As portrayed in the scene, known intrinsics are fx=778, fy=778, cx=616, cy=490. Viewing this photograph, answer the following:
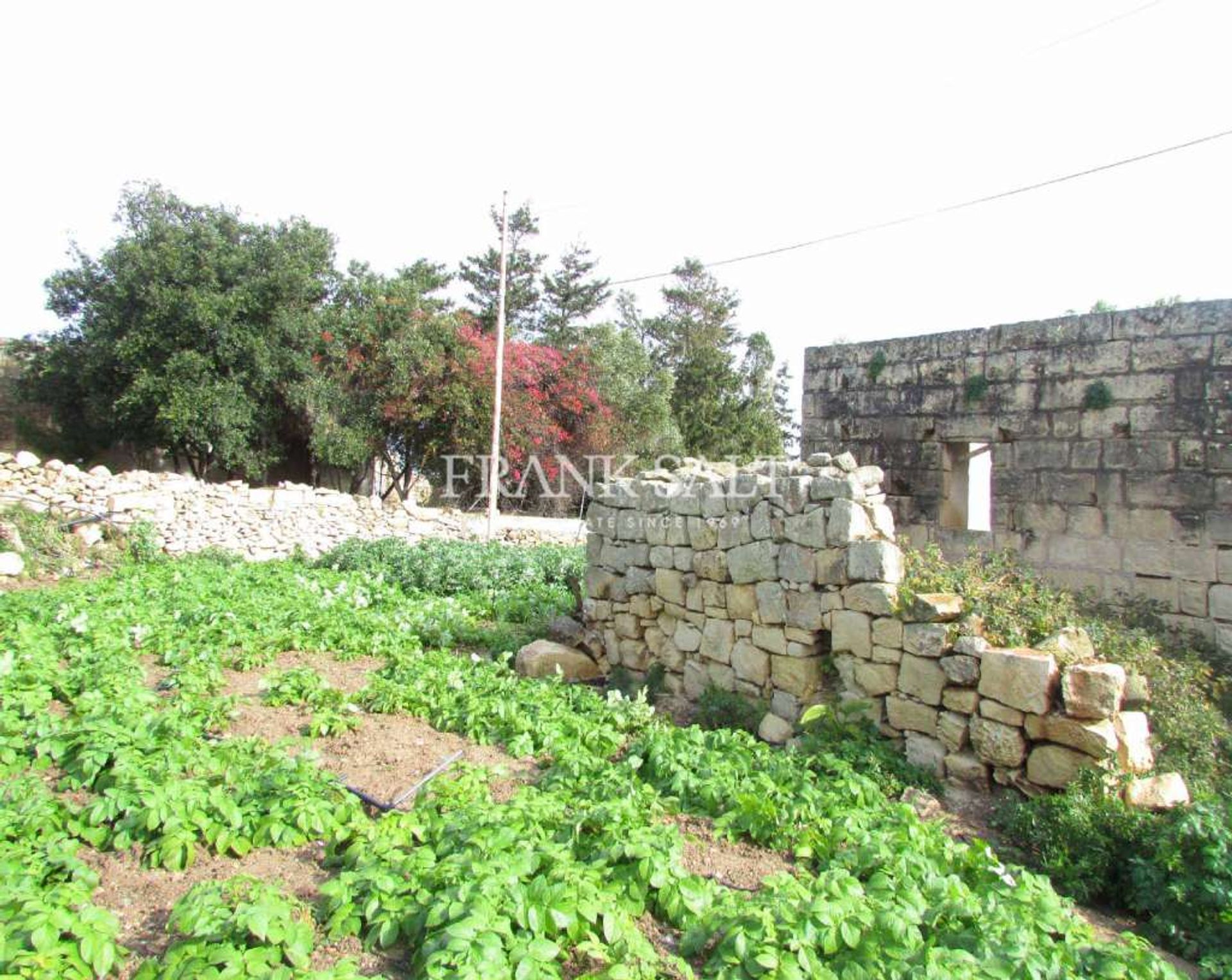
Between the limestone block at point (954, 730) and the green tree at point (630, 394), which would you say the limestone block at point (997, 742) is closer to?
the limestone block at point (954, 730)

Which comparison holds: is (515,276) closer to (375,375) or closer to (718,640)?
(375,375)

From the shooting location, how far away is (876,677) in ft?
17.7

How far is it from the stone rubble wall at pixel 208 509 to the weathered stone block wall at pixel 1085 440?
1019 centimetres

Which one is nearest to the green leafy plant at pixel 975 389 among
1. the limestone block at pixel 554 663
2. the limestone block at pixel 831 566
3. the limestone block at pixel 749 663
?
the limestone block at pixel 831 566

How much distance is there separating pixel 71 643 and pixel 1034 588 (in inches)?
309

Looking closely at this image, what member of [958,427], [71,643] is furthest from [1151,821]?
[71,643]

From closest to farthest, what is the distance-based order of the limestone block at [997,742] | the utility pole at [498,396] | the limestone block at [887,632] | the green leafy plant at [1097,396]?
the limestone block at [997,742], the limestone block at [887,632], the green leafy plant at [1097,396], the utility pole at [498,396]

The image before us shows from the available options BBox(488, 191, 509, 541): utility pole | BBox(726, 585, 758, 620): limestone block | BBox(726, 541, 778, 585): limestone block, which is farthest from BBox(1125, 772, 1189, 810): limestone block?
BBox(488, 191, 509, 541): utility pole

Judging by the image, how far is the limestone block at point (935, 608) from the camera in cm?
505

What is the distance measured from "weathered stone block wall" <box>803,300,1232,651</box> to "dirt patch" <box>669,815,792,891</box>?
16.1ft

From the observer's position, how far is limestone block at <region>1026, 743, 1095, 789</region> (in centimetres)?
442

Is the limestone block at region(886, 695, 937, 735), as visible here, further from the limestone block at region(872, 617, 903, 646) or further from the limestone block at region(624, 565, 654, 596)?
the limestone block at region(624, 565, 654, 596)

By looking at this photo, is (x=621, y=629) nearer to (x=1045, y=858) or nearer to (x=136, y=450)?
(x=1045, y=858)

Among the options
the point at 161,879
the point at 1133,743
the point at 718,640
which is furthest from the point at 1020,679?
the point at 161,879
